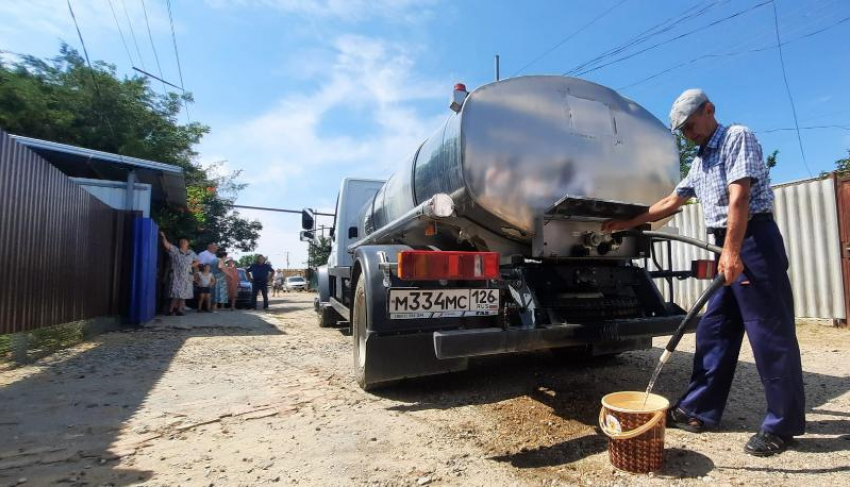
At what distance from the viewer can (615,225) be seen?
3449 millimetres

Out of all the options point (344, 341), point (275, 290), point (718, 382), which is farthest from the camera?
point (275, 290)

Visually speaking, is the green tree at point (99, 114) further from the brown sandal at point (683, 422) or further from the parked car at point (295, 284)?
the parked car at point (295, 284)

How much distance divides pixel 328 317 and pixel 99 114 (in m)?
13.4

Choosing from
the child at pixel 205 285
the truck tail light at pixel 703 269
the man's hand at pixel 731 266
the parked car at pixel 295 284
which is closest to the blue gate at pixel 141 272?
the child at pixel 205 285

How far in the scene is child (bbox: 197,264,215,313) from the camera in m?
11.1

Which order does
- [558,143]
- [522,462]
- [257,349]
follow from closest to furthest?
1. [522,462]
2. [558,143]
3. [257,349]

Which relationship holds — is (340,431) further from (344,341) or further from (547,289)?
(344,341)

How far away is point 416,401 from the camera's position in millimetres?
3488

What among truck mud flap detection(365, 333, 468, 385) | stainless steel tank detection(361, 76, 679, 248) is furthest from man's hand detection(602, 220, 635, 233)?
truck mud flap detection(365, 333, 468, 385)

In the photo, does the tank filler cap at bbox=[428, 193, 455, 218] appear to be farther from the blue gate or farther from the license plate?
the blue gate

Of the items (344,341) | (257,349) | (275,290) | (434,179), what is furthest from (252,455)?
(275,290)

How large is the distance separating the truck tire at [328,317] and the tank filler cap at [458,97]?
5440 millimetres

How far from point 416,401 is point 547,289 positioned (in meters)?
1.29

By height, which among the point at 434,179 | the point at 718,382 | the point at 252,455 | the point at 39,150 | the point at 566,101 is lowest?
the point at 252,455
